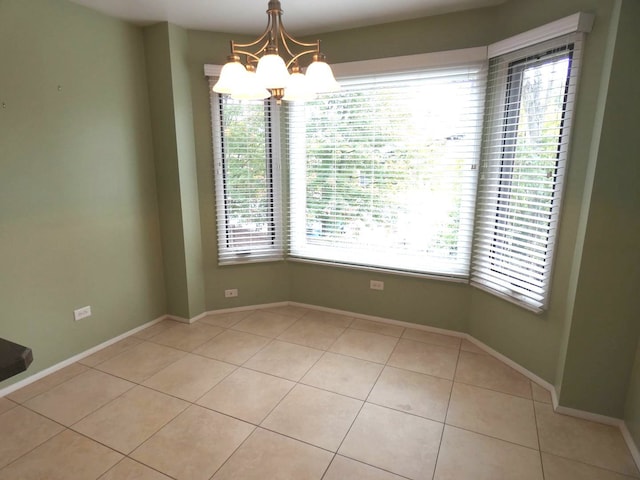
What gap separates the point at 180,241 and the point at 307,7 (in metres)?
2.23

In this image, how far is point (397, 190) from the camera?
3191mm

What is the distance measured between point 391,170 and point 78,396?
2.90m

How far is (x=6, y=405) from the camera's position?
7.61 feet

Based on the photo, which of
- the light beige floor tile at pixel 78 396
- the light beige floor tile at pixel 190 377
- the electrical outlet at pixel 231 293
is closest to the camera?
the light beige floor tile at pixel 78 396

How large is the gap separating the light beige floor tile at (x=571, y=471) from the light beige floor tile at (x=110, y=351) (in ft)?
10.0

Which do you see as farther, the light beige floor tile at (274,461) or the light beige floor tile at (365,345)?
the light beige floor tile at (365,345)

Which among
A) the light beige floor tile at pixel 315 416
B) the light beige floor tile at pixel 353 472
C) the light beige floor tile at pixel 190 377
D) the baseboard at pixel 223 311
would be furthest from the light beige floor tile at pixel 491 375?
the baseboard at pixel 223 311

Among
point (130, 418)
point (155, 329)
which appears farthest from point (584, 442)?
point (155, 329)

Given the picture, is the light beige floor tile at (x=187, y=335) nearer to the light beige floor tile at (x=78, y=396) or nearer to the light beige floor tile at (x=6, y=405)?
Result: the light beige floor tile at (x=78, y=396)

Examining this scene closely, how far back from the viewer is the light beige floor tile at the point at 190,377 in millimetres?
2471

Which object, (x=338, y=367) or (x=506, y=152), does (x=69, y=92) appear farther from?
(x=506, y=152)

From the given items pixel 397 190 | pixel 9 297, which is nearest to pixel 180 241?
pixel 9 297

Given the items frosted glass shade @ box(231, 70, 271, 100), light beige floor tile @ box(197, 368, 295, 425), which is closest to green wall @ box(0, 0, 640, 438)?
light beige floor tile @ box(197, 368, 295, 425)

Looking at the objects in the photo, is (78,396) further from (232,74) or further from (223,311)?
(232,74)
